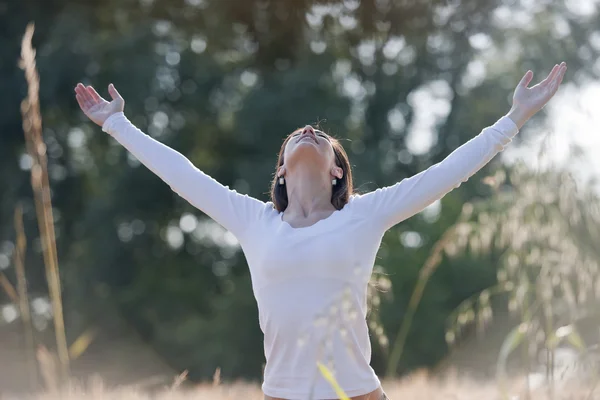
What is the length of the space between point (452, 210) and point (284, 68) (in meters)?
3.95

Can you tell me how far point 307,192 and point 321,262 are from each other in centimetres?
33

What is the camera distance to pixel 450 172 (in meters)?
2.36

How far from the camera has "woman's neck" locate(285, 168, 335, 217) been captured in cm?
255

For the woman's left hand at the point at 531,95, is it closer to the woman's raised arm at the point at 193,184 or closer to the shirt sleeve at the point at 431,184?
the shirt sleeve at the point at 431,184

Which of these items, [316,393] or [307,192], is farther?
[307,192]

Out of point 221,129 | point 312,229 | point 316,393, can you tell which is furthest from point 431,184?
point 221,129

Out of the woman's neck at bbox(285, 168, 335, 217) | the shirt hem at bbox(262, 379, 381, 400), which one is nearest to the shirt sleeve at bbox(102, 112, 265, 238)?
the woman's neck at bbox(285, 168, 335, 217)

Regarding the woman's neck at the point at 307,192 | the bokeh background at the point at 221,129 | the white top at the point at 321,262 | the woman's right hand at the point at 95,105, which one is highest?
the bokeh background at the point at 221,129

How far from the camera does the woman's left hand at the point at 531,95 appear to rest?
96.6 inches

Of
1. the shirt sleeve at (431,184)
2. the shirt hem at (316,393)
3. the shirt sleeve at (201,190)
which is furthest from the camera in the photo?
the shirt sleeve at (201,190)

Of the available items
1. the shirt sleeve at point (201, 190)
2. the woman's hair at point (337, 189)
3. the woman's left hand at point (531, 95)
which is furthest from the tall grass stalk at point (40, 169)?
the woman's left hand at point (531, 95)

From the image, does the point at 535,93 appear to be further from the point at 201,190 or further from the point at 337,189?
the point at 201,190

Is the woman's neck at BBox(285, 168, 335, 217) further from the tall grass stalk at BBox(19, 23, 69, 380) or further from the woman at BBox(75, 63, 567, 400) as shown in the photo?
the tall grass stalk at BBox(19, 23, 69, 380)

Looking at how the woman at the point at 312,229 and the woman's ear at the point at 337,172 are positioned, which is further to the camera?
the woman's ear at the point at 337,172
